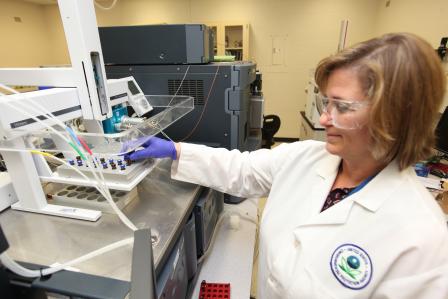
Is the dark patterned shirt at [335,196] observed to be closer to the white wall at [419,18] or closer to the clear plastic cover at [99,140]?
the clear plastic cover at [99,140]

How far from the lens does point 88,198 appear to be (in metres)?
0.77

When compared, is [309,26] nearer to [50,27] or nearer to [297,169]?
[297,169]

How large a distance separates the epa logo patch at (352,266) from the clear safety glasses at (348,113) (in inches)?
11.3

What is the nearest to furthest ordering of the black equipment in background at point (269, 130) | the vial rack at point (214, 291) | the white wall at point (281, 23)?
the vial rack at point (214, 291) < the black equipment in background at point (269, 130) < the white wall at point (281, 23)

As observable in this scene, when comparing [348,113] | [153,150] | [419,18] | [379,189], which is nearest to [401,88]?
[348,113]

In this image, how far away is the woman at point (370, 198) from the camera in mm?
519

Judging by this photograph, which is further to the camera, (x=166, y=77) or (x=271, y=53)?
(x=271, y=53)

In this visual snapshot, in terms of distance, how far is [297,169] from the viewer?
83cm

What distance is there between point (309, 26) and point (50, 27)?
467 cm

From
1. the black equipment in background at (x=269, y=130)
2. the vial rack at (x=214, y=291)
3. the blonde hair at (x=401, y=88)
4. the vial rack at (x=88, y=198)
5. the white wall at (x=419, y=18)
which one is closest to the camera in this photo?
the blonde hair at (x=401, y=88)

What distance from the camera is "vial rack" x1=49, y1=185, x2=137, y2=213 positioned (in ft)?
2.45

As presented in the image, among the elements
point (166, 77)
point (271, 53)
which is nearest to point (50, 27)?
point (271, 53)

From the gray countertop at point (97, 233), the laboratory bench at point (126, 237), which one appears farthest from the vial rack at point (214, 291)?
the gray countertop at point (97, 233)

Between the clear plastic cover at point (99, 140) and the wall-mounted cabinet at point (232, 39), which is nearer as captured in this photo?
the clear plastic cover at point (99, 140)
